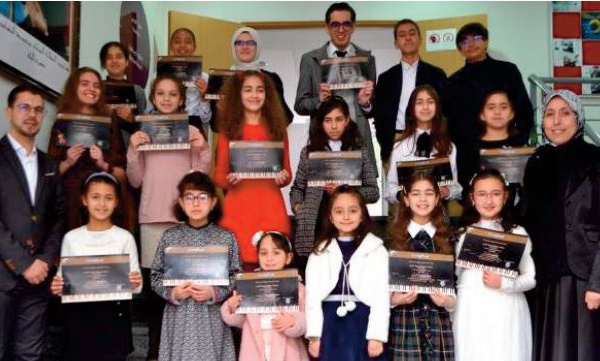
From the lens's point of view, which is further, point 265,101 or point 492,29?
point 492,29

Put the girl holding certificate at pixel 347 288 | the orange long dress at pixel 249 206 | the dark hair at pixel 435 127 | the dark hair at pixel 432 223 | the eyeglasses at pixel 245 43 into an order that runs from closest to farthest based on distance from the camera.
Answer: the girl holding certificate at pixel 347 288 → the dark hair at pixel 432 223 → the orange long dress at pixel 249 206 → the dark hair at pixel 435 127 → the eyeglasses at pixel 245 43

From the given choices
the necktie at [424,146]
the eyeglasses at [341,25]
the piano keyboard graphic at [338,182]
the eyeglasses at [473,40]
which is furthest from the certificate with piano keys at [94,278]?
the eyeglasses at [473,40]

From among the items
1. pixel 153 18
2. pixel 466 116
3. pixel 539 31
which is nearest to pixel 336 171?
pixel 466 116

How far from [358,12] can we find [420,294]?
17.1ft

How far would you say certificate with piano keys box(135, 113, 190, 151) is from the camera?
13.0 ft

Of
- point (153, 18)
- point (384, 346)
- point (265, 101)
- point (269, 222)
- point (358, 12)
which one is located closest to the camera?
point (384, 346)

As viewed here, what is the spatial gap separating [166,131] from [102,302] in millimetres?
1045

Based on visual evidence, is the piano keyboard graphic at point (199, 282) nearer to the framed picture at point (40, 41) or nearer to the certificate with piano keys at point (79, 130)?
the certificate with piano keys at point (79, 130)

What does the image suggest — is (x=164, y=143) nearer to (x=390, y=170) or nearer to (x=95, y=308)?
(x=95, y=308)

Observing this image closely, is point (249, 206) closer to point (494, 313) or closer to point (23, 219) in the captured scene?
point (23, 219)

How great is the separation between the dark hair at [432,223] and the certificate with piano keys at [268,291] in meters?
0.62

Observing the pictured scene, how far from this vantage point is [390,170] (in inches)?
171

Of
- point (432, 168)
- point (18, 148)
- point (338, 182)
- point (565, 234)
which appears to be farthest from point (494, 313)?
point (18, 148)

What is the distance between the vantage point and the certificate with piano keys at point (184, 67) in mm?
4781
